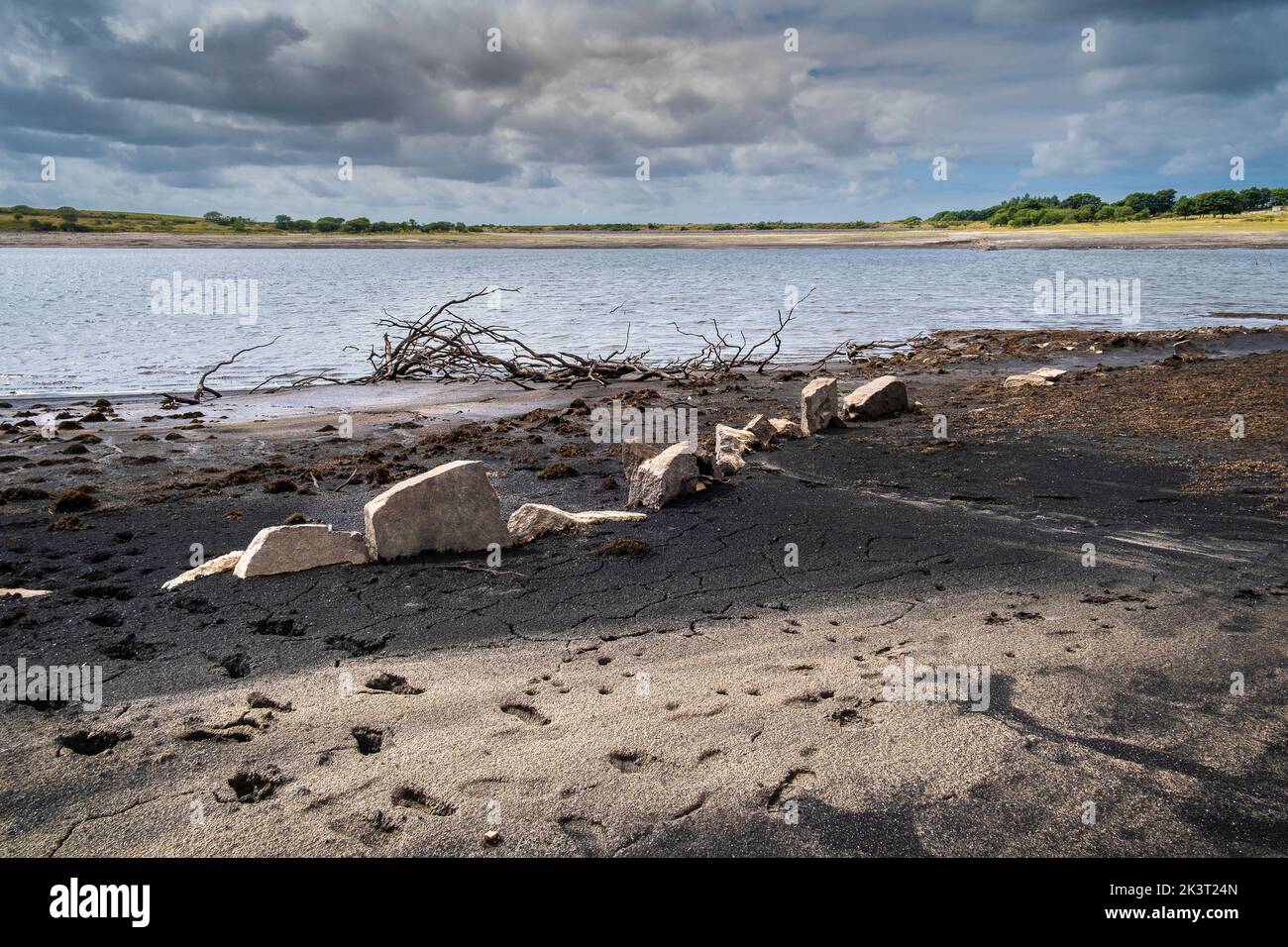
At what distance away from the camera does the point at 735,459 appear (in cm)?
822

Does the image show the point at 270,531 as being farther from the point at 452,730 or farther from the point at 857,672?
the point at 857,672

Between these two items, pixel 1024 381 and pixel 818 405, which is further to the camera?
pixel 1024 381

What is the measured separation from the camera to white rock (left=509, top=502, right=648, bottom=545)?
6301 mm

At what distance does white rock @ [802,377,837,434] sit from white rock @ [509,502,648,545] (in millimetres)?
3906

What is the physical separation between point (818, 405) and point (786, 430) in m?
0.61

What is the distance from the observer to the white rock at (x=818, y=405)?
1001 centimetres

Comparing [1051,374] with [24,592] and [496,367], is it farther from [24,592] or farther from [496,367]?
[24,592]

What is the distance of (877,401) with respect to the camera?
10820mm

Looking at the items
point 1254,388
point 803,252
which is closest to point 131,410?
point 1254,388

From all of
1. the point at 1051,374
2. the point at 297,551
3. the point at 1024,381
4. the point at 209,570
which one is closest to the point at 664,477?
the point at 297,551

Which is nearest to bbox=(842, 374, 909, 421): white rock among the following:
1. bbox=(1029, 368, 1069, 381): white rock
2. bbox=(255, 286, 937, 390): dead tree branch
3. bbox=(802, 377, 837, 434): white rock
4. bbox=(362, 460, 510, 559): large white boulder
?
bbox=(802, 377, 837, 434): white rock

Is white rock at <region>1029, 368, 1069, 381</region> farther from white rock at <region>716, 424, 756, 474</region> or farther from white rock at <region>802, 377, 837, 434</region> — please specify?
white rock at <region>716, 424, 756, 474</region>

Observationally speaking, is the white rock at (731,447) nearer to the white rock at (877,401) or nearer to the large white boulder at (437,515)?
the white rock at (877,401)

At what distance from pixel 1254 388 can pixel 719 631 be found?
34.9 feet
